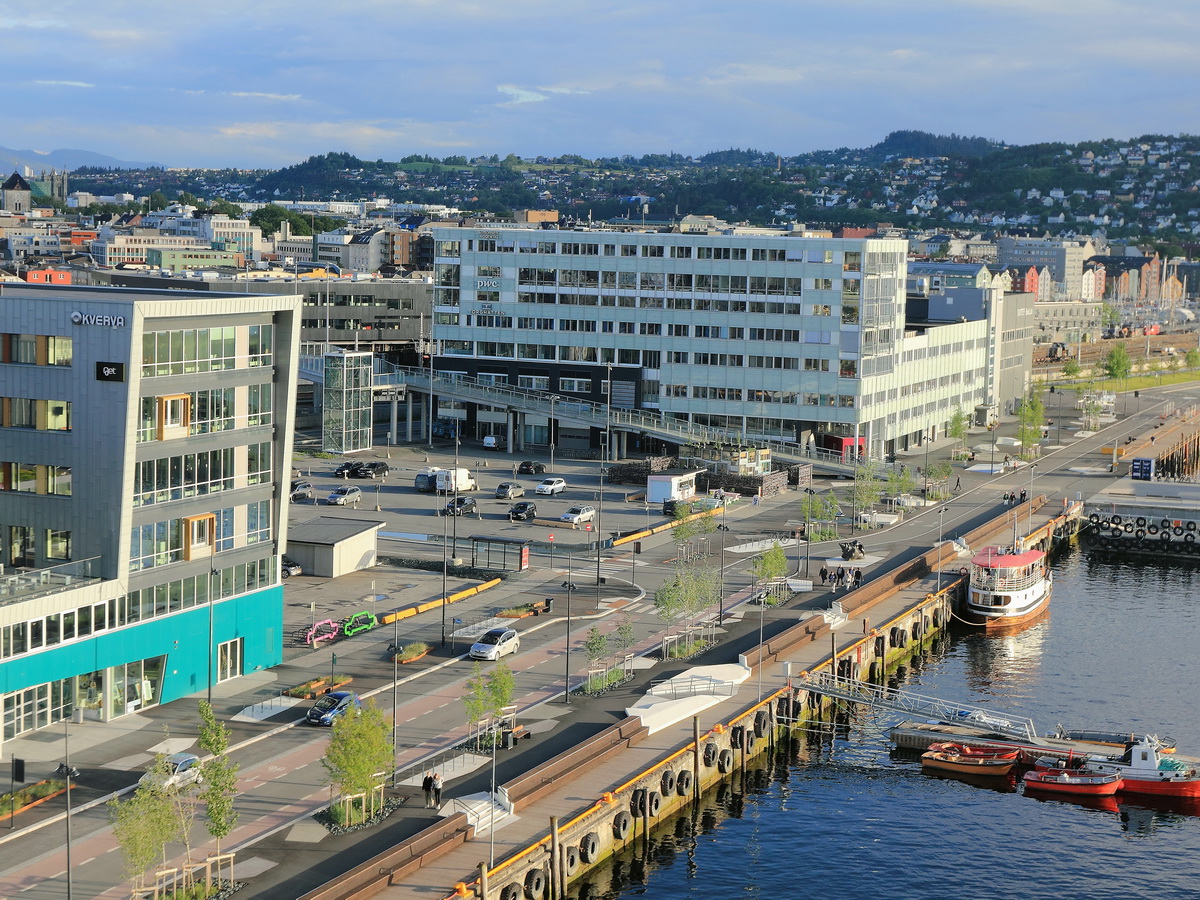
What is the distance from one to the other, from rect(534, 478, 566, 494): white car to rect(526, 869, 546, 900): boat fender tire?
69.8m

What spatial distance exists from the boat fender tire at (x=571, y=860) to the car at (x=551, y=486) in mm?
67406

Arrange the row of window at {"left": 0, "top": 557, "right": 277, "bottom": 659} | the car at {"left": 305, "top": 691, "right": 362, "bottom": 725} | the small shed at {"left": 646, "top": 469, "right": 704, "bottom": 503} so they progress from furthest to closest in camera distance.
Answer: the small shed at {"left": 646, "top": 469, "right": 704, "bottom": 503}, the car at {"left": 305, "top": 691, "right": 362, "bottom": 725}, the row of window at {"left": 0, "top": 557, "right": 277, "bottom": 659}

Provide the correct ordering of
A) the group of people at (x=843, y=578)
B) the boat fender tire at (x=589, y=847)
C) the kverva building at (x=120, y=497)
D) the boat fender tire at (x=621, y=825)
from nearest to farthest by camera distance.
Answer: the boat fender tire at (x=589, y=847) → the boat fender tire at (x=621, y=825) → the kverva building at (x=120, y=497) → the group of people at (x=843, y=578)

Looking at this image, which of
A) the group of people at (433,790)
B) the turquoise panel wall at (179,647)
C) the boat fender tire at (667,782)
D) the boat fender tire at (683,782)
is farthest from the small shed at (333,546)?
the group of people at (433,790)

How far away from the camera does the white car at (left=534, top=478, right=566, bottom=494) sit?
398ft

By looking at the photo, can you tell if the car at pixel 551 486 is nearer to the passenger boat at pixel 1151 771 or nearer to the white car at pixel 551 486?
the white car at pixel 551 486

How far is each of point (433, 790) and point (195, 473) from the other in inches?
808

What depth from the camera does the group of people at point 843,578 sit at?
94188 millimetres

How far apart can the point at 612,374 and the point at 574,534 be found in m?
42.2

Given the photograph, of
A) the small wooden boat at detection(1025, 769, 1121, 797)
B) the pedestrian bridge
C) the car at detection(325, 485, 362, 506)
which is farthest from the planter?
the pedestrian bridge

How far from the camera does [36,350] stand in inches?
2527

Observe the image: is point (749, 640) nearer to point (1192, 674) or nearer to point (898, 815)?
point (898, 815)

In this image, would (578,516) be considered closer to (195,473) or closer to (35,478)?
(195,473)

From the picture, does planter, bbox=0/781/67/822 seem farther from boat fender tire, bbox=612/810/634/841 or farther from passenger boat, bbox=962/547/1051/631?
passenger boat, bbox=962/547/1051/631
